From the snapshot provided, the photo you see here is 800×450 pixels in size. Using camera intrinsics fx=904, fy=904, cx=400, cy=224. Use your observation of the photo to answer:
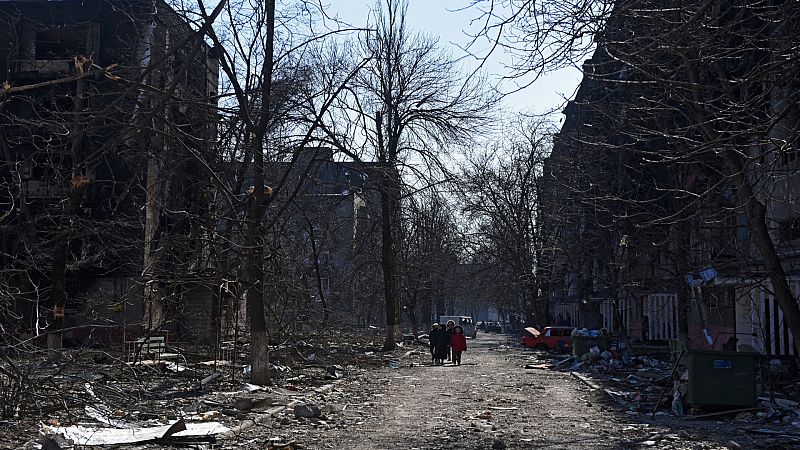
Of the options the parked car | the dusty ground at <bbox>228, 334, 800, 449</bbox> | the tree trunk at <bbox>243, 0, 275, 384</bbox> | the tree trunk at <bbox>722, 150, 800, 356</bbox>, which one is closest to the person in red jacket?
the dusty ground at <bbox>228, 334, 800, 449</bbox>

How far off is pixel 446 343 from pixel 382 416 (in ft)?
64.3

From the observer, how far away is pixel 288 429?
43.3 ft

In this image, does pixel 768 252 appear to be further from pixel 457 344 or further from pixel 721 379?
pixel 457 344

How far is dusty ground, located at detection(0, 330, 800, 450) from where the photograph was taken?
11.8 m

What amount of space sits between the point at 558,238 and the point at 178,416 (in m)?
34.3

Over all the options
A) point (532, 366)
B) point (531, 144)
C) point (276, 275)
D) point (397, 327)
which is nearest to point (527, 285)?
point (531, 144)

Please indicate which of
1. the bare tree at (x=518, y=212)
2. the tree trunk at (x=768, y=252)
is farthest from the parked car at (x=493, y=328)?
the tree trunk at (x=768, y=252)

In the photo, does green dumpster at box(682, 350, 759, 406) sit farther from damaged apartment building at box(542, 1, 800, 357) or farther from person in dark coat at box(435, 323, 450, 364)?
person in dark coat at box(435, 323, 450, 364)

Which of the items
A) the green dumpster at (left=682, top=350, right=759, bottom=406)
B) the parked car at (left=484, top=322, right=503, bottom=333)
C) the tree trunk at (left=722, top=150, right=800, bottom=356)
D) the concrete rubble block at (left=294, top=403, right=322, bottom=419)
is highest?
the tree trunk at (left=722, top=150, right=800, bottom=356)

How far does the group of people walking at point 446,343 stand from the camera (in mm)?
34188

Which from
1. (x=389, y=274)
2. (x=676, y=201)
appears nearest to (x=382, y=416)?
(x=676, y=201)

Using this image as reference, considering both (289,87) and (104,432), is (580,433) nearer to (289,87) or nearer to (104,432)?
(104,432)

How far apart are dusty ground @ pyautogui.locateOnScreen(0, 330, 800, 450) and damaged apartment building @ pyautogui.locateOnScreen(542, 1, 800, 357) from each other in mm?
3073

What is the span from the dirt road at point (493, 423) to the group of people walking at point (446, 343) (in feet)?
34.6
